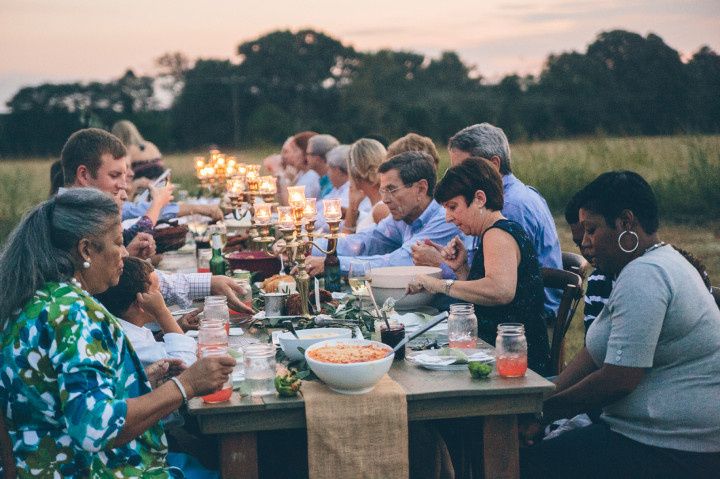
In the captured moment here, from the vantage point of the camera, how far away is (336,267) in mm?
4055

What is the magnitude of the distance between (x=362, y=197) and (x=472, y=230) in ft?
10.4

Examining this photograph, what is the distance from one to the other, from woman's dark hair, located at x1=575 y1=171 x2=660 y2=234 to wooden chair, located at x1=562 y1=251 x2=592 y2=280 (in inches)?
41.7

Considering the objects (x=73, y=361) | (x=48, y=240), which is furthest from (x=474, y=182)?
(x=73, y=361)

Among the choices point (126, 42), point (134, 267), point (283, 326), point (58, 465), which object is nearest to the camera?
point (58, 465)

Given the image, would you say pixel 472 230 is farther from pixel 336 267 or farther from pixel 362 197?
pixel 362 197

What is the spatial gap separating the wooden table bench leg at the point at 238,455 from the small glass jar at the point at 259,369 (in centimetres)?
14

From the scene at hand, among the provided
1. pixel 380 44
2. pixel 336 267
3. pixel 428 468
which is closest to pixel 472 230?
pixel 336 267

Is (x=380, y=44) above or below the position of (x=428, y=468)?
above

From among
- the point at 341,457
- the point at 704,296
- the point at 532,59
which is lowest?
the point at 341,457

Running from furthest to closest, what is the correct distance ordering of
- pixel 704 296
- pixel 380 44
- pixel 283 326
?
pixel 380 44 → pixel 283 326 → pixel 704 296

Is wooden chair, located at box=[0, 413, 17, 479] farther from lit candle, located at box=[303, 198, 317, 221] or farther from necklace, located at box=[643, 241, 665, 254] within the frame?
lit candle, located at box=[303, 198, 317, 221]

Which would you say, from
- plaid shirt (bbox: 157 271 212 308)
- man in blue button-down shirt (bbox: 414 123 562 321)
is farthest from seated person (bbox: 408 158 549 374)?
plaid shirt (bbox: 157 271 212 308)

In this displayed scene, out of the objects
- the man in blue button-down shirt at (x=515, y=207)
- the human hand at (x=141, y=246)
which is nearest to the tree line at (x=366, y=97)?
the human hand at (x=141, y=246)

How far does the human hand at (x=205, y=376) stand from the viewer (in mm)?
2281
